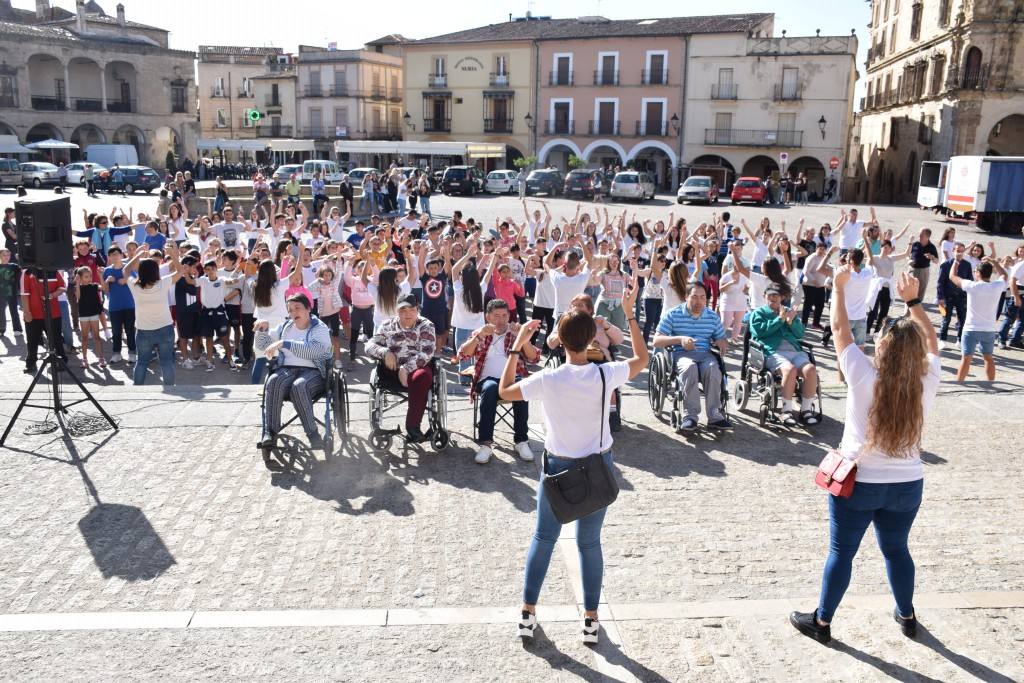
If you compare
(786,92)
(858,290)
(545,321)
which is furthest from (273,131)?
(858,290)

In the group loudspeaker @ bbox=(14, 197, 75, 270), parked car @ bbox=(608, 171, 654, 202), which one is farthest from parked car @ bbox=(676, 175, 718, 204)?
loudspeaker @ bbox=(14, 197, 75, 270)

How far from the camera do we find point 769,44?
150 feet

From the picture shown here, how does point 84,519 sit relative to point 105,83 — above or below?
below

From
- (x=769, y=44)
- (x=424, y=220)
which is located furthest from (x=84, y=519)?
(x=769, y=44)

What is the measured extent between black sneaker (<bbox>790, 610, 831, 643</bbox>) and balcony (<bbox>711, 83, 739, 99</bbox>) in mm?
45507

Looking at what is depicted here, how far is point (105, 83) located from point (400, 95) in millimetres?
18786

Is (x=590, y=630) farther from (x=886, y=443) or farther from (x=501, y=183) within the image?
(x=501, y=183)

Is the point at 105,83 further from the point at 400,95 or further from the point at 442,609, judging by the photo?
the point at 442,609

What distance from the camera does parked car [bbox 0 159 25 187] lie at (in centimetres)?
4084

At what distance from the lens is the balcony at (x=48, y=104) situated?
176 feet

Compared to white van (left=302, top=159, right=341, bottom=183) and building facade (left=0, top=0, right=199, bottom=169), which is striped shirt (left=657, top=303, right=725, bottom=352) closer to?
white van (left=302, top=159, right=341, bottom=183)

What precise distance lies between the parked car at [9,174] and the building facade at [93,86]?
13.3m

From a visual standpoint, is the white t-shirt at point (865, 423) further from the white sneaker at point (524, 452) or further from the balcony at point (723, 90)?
the balcony at point (723, 90)

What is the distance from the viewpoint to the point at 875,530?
180 inches
